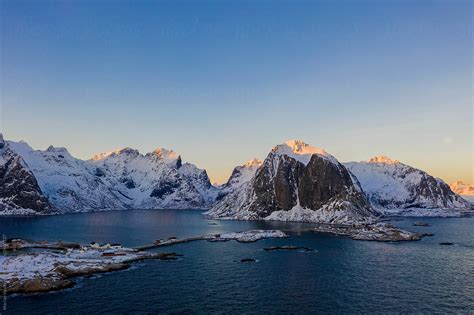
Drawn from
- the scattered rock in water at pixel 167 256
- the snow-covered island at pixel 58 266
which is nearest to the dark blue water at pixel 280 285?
the scattered rock in water at pixel 167 256

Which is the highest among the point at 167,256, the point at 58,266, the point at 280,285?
the point at 58,266

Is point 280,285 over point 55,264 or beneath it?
beneath

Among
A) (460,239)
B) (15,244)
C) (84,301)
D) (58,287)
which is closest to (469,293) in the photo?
(84,301)

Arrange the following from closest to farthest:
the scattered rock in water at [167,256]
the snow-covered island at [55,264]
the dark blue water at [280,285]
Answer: the dark blue water at [280,285] < the snow-covered island at [55,264] < the scattered rock in water at [167,256]

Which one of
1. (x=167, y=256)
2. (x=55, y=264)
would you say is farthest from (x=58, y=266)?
(x=167, y=256)

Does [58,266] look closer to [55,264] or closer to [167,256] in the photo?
[55,264]

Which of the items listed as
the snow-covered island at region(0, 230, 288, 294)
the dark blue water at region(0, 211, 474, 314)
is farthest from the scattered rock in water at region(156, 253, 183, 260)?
the dark blue water at region(0, 211, 474, 314)

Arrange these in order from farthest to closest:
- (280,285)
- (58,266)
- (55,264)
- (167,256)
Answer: (167,256)
(55,264)
(58,266)
(280,285)

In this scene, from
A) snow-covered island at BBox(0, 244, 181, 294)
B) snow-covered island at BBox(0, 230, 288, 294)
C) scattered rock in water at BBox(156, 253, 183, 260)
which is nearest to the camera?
snow-covered island at BBox(0, 244, 181, 294)

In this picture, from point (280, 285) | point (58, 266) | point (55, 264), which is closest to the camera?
point (280, 285)

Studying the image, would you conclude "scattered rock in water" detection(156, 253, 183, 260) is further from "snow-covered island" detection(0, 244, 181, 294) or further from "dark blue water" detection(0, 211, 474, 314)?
"dark blue water" detection(0, 211, 474, 314)

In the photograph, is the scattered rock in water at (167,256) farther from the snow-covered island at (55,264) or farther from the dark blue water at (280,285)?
the dark blue water at (280,285)
